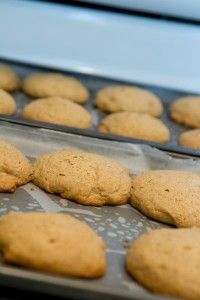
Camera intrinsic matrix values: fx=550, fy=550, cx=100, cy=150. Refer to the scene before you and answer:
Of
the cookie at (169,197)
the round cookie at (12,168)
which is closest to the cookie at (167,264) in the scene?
the cookie at (169,197)

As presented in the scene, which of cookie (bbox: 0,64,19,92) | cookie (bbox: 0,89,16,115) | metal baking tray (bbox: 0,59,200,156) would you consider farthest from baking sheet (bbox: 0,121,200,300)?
cookie (bbox: 0,64,19,92)

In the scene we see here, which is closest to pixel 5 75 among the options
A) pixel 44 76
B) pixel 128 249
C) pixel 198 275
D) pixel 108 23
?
pixel 44 76

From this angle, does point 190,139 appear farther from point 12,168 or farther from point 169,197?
point 12,168

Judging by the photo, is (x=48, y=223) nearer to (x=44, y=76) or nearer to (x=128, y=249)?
(x=128, y=249)

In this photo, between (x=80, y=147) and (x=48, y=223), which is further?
(x=80, y=147)

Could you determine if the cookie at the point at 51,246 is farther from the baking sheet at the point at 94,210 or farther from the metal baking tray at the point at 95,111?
the metal baking tray at the point at 95,111

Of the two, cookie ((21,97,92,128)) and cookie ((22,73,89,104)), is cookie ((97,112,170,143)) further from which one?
cookie ((22,73,89,104))

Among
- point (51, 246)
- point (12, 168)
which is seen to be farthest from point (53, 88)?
point (51, 246)
